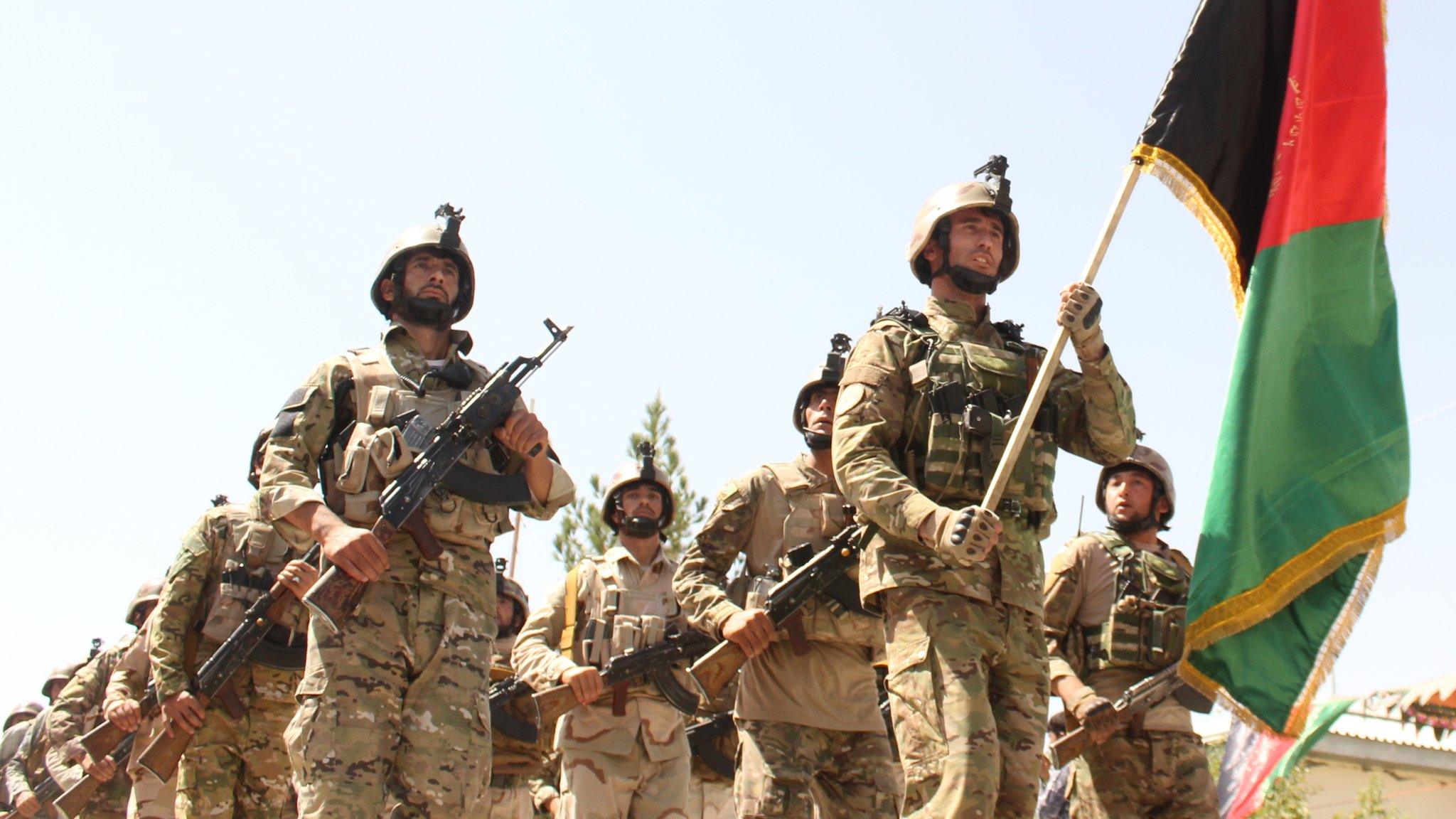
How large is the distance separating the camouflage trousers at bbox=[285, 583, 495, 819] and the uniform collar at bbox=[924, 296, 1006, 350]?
234cm

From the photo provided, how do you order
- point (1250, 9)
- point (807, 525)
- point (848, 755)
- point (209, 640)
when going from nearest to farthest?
1. point (1250, 9)
2. point (848, 755)
3. point (807, 525)
4. point (209, 640)

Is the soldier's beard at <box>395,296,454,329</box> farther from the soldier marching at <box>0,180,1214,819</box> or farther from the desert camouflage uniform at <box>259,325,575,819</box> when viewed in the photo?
the desert camouflage uniform at <box>259,325,575,819</box>

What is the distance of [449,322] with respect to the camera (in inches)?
291

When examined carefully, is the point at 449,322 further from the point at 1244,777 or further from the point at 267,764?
the point at 1244,777

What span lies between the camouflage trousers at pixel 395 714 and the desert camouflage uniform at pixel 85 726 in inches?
241

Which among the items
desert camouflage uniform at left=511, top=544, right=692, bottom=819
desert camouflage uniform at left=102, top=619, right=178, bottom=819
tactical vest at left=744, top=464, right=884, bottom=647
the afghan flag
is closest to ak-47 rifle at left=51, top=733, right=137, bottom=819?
desert camouflage uniform at left=102, top=619, right=178, bottom=819

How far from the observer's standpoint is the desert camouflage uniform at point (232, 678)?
29.2 feet

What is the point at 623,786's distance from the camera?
933 cm

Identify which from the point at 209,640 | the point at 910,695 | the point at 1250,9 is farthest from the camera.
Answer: the point at 209,640

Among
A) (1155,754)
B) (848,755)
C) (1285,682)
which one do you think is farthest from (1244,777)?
(1285,682)

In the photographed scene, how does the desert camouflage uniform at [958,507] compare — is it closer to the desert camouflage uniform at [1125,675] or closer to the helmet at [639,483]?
the desert camouflage uniform at [1125,675]

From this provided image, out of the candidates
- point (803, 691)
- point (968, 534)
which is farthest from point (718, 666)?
point (968, 534)

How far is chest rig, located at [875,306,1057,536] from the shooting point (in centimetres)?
632

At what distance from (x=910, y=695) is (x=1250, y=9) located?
357 centimetres
